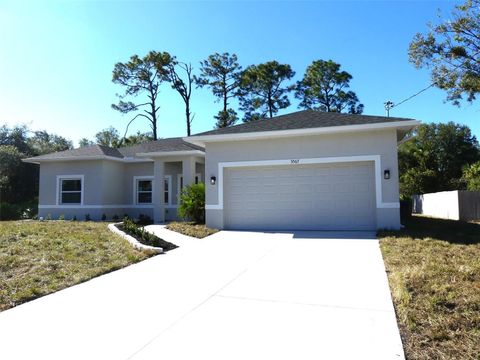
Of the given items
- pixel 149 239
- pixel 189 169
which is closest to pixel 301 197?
pixel 149 239

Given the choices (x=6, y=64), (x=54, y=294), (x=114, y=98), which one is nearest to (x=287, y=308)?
(x=54, y=294)

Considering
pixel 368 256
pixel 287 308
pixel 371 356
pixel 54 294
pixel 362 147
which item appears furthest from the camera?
pixel 362 147

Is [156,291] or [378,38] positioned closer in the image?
[156,291]

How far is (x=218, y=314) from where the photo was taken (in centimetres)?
454

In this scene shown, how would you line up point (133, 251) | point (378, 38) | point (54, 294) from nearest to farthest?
point (54, 294)
point (133, 251)
point (378, 38)

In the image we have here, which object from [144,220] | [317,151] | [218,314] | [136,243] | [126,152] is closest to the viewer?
[218,314]

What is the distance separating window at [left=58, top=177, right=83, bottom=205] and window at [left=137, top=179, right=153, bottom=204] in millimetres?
2901

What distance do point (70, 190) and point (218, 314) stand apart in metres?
17.1

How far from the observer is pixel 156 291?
5617 millimetres

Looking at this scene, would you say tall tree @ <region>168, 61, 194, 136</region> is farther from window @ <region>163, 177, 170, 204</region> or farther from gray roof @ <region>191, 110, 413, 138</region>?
gray roof @ <region>191, 110, 413, 138</region>

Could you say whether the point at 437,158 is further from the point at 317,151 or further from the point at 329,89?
the point at 317,151

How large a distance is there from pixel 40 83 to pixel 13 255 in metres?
12.1

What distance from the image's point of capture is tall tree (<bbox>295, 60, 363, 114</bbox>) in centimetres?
3341

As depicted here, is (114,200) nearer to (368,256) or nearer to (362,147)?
(362,147)
